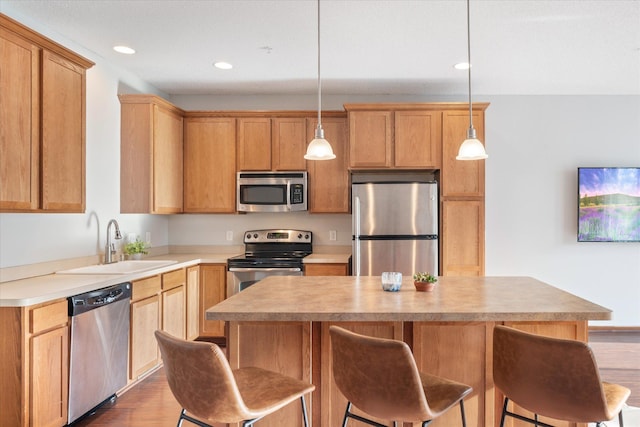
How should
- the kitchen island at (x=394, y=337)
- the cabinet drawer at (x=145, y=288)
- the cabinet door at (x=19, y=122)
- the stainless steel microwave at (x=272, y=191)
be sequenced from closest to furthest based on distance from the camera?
1. the kitchen island at (x=394, y=337)
2. the cabinet door at (x=19, y=122)
3. the cabinet drawer at (x=145, y=288)
4. the stainless steel microwave at (x=272, y=191)

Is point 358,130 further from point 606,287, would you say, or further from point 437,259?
point 606,287

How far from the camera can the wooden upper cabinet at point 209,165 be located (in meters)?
4.46

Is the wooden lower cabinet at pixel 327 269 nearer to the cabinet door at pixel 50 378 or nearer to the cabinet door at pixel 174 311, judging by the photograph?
the cabinet door at pixel 174 311

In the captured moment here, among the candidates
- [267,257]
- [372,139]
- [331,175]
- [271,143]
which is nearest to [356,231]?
[331,175]

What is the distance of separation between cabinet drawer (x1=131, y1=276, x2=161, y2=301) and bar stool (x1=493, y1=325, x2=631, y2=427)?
247 cm

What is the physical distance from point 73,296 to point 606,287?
4.96 metres

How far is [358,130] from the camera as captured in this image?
4.14 m

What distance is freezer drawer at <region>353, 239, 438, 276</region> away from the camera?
13.0 ft

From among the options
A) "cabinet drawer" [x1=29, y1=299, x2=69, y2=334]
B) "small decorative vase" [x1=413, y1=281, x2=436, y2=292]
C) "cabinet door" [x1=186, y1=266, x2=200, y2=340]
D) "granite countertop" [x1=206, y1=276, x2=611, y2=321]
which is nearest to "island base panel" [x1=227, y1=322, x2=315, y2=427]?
"granite countertop" [x1=206, y1=276, x2=611, y2=321]

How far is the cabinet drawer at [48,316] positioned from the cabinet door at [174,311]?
3.74 feet

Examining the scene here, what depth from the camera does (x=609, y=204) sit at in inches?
179

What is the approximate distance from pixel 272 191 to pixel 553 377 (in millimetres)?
3288

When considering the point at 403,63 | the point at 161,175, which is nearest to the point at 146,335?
the point at 161,175

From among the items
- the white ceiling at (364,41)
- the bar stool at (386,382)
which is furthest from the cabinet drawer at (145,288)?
the bar stool at (386,382)
